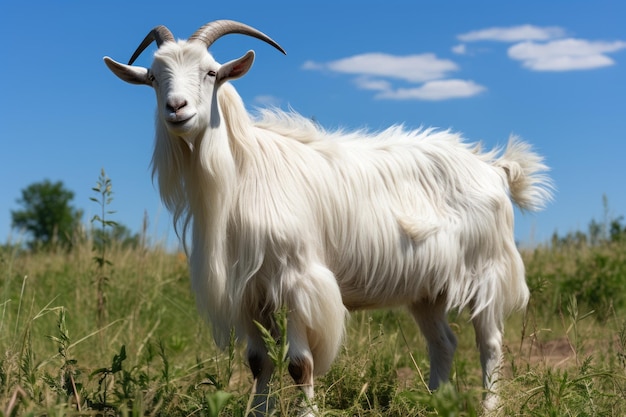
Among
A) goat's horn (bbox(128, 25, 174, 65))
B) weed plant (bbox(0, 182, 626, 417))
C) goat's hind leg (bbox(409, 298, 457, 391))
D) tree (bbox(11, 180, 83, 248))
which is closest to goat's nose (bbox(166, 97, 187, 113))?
goat's horn (bbox(128, 25, 174, 65))

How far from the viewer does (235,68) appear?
156 inches

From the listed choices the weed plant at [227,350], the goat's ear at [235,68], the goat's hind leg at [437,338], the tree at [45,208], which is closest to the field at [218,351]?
the weed plant at [227,350]

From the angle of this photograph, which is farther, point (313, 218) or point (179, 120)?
point (313, 218)

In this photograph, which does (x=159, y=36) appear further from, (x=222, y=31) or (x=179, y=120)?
(x=179, y=120)

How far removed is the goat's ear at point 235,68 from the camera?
12.8 feet

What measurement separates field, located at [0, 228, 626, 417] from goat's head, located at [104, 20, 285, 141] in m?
1.12

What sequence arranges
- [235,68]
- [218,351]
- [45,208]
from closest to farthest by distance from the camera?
[235,68] → [218,351] → [45,208]

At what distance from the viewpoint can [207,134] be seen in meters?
3.88

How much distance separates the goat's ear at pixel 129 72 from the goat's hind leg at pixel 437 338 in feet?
8.17

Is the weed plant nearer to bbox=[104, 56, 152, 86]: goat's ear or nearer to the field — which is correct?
the field

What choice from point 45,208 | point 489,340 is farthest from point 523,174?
point 45,208

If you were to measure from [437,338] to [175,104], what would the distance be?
2.64 meters

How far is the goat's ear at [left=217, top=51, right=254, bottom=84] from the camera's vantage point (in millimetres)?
3914

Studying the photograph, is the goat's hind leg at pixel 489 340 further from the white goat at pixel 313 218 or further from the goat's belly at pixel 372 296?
the goat's belly at pixel 372 296
